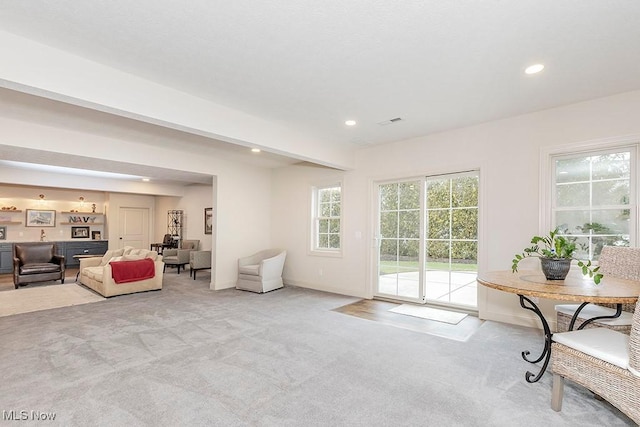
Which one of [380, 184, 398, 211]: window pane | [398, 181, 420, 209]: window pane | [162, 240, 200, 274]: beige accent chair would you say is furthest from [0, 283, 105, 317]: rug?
[398, 181, 420, 209]: window pane

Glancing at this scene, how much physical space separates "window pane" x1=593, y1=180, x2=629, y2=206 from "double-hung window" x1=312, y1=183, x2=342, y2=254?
11.9ft

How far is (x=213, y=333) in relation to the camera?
3520mm

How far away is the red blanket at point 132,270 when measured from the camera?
540 centimetres

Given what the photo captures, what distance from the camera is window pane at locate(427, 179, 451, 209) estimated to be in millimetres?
4695

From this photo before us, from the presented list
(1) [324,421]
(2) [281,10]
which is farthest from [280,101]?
(1) [324,421]

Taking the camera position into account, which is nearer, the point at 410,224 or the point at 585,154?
the point at 585,154

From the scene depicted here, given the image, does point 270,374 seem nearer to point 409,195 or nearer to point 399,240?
point 399,240

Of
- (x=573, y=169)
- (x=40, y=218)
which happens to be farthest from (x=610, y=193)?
(x=40, y=218)

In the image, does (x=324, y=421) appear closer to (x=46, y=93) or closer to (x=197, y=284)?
(x=46, y=93)

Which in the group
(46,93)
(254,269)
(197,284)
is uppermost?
(46,93)

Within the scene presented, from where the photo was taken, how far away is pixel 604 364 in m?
1.79

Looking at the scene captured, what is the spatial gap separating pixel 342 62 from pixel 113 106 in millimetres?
2103

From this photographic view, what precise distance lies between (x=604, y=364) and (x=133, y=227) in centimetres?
1166

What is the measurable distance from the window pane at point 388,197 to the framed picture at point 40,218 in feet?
31.9
